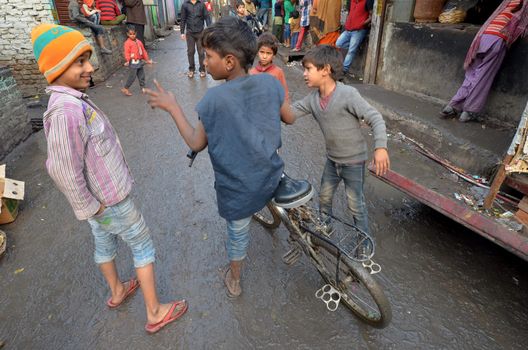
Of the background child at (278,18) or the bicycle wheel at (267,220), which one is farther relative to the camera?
the background child at (278,18)

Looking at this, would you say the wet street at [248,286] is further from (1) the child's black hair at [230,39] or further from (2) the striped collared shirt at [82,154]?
(1) the child's black hair at [230,39]

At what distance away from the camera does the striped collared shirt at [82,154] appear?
158cm

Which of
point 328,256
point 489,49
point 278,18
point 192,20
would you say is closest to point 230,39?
point 328,256

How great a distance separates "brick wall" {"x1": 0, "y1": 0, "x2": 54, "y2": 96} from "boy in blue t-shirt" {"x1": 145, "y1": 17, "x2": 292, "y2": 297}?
759 centimetres

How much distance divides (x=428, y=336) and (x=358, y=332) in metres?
0.44

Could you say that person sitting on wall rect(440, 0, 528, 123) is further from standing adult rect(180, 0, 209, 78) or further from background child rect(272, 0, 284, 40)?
background child rect(272, 0, 284, 40)

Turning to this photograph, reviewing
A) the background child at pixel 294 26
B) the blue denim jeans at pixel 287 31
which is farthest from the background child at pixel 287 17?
the background child at pixel 294 26

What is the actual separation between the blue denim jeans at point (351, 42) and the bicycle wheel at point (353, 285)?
18.6 ft

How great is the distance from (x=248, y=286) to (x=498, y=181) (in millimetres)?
2028

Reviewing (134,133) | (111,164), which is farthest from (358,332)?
(134,133)

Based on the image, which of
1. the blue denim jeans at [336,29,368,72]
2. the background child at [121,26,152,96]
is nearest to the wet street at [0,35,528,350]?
the blue denim jeans at [336,29,368,72]

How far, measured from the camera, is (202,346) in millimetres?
2141

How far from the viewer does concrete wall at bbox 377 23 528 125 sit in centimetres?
405

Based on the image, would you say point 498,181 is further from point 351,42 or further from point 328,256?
point 351,42
